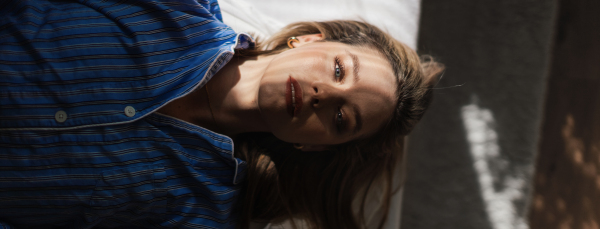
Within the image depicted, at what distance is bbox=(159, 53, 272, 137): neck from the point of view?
851 millimetres

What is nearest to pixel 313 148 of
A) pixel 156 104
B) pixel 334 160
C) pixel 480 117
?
pixel 334 160

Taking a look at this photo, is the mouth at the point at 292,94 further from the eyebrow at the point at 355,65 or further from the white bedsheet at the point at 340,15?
the white bedsheet at the point at 340,15

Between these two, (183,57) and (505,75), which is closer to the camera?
(183,57)

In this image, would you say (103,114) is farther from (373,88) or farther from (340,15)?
(340,15)

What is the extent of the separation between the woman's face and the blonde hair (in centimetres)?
8

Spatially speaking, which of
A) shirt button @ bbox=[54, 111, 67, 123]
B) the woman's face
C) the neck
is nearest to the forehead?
the woman's face

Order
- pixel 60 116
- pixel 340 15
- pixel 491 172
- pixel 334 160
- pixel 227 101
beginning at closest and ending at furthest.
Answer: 1. pixel 60 116
2. pixel 227 101
3. pixel 334 160
4. pixel 340 15
5. pixel 491 172

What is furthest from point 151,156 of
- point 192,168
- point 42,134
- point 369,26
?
point 369,26

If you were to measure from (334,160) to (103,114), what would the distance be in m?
0.55

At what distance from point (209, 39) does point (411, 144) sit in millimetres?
861

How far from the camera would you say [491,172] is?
136cm

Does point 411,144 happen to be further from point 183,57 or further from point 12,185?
point 12,185

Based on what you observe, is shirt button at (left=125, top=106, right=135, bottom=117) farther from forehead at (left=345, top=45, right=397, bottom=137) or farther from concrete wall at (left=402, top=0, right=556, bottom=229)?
concrete wall at (left=402, top=0, right=556, bottom=229)

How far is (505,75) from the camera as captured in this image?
139 centimetres
